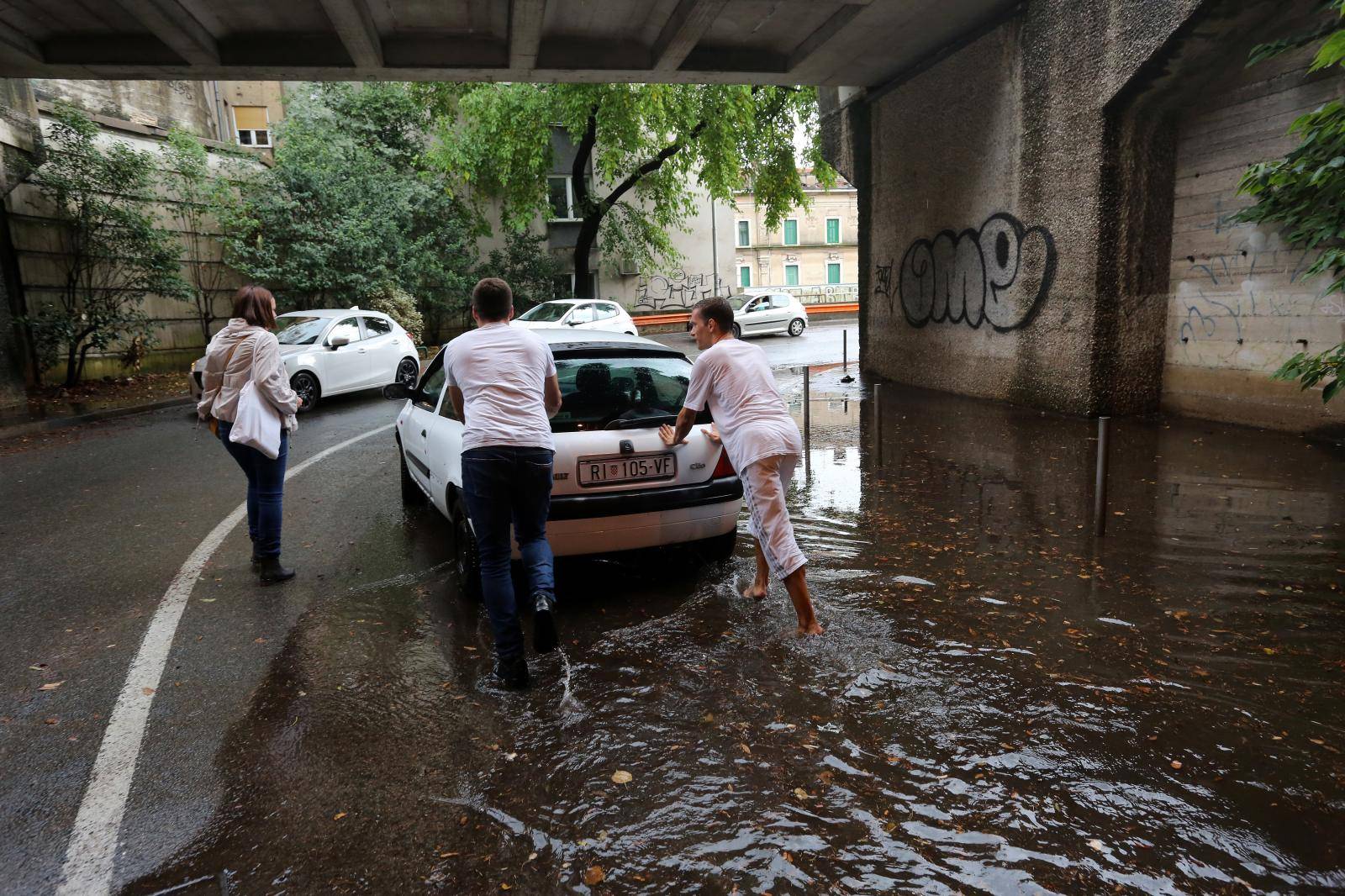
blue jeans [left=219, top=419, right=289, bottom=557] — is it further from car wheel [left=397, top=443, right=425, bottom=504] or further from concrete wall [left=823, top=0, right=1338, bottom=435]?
concrete wall [left=823, top=0, right=1338, bottom=435]

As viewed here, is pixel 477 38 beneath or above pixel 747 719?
above

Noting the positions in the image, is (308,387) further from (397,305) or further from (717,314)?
(717,314)

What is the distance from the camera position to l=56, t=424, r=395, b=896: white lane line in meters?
2.73

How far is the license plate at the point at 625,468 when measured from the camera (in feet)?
15.5

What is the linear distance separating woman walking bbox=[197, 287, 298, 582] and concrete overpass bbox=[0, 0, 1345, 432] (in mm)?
6190

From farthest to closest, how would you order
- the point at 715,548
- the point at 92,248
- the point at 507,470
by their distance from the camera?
the point at 92,248 < the point at 715,548 < the point at 507,470

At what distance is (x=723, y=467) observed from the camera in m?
5.11

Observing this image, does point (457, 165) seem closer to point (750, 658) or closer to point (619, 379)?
point (619, 379)

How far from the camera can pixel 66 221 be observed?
1523 centimetres

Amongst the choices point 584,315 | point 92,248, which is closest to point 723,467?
point 92,248

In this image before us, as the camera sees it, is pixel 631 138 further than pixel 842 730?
Yes

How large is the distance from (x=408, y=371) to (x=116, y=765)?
1322 centimetres

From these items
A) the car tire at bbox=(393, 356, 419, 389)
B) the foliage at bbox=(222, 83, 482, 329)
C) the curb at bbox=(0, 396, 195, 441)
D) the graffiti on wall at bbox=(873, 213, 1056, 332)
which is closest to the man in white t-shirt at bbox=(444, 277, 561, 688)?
the graffiti on wall at bbox=(873, 213, 1056, 332)

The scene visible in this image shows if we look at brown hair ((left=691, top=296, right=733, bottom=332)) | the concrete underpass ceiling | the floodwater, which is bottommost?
the floodwater
